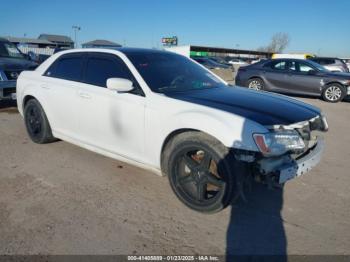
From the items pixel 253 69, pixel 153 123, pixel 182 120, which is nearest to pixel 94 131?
pixel 153 123

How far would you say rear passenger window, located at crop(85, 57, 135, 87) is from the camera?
146 inches

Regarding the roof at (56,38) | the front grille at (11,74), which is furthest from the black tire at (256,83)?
the roof at (56,38)

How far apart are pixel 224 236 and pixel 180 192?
68 centimetres

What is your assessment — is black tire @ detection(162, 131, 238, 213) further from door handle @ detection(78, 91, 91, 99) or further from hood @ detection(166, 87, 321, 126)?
door handle @ detection(78, 91, 91, 99)

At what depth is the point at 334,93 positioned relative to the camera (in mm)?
11258

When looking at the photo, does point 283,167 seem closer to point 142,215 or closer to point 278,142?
point 278,142

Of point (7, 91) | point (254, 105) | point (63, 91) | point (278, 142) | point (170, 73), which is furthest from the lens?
point (7, 91)

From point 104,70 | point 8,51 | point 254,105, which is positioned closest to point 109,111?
point 104,70

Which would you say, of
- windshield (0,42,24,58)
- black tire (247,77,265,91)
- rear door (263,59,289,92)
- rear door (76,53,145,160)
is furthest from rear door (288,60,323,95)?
windshield (0,42,24,58)

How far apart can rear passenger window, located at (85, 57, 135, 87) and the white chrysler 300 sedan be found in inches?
0.6

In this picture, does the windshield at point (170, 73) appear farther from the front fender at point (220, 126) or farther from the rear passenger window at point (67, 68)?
the rear passenger window at point (67, 68)

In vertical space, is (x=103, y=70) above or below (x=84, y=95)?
above

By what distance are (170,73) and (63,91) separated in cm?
163

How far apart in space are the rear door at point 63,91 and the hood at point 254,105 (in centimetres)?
164
